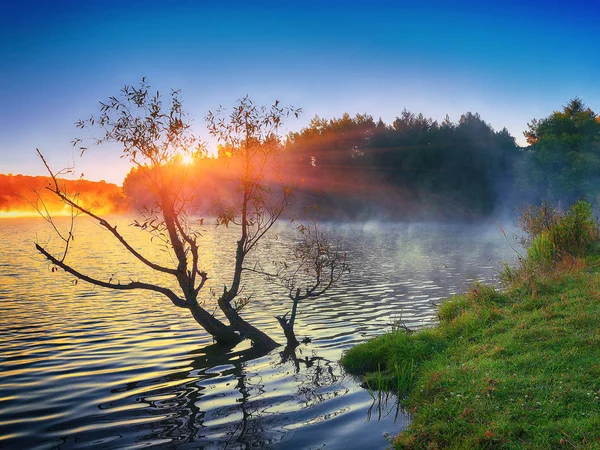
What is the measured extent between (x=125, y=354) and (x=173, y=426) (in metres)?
5.73

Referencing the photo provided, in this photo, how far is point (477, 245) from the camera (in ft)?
153

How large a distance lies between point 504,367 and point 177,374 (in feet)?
24.7

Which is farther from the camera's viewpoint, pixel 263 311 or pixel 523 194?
pixel 523 194

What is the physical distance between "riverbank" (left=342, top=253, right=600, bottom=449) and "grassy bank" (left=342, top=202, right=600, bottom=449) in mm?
19

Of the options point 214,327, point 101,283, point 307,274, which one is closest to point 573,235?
point 307,274

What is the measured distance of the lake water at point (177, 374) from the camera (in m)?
8.76

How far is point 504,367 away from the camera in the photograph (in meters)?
9.65

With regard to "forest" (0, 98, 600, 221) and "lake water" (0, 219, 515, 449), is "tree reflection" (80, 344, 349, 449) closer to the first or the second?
"lake water" (0, 219, 515, 449)

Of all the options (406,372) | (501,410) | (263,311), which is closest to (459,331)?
(406,372)

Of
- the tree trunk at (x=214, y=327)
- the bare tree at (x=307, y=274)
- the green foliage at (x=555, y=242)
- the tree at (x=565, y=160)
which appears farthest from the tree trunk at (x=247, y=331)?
the tree at (x=565, y=160)

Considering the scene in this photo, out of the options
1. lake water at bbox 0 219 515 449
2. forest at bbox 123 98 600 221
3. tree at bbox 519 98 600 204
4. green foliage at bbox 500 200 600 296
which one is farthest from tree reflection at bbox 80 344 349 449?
forest at bbox 123 98 600 221

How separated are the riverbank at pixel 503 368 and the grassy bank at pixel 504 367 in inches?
0.7

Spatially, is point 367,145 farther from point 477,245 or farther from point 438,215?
point 477,245

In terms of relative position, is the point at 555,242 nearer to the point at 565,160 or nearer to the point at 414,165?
the point at 565,160
